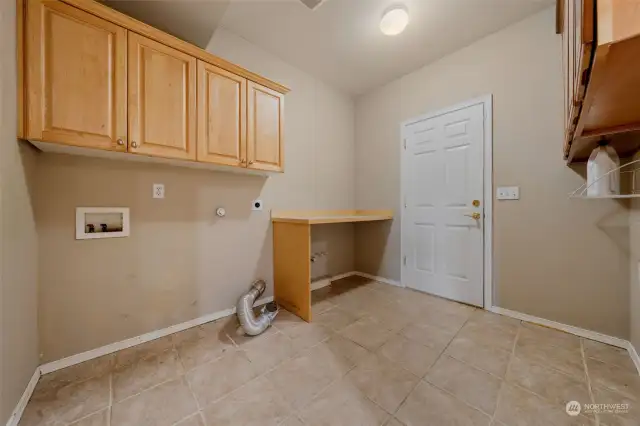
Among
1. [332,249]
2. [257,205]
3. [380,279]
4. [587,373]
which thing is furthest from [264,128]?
[587,373]

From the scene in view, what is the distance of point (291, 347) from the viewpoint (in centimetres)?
167

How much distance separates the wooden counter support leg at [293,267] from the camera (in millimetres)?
2070

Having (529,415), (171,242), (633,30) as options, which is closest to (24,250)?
(171,242)

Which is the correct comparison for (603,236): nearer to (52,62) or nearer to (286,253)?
(286,253)

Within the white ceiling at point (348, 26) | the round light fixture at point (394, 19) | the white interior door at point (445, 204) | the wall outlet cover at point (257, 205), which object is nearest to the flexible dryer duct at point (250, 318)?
the wall outlet cover at point (257, 205)

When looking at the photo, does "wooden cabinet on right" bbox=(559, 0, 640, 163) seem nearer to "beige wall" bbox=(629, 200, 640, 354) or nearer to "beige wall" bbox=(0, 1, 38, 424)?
"beige wall" bbox=(629, 200, 640, 354)

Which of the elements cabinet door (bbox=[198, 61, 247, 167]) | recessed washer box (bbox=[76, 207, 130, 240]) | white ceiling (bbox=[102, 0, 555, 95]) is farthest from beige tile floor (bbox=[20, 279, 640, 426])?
white ceiling (bbox=[102, 0, 555, 95])

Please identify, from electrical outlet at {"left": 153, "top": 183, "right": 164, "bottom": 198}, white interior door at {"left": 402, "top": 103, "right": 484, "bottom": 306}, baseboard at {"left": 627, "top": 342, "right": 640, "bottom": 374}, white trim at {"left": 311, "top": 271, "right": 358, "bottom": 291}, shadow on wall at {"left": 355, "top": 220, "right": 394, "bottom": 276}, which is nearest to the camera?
baseboard at {"left": 627, "top": 342, "right": 640, "bottom": 374}

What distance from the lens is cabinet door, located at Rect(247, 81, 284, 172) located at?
2018 mm

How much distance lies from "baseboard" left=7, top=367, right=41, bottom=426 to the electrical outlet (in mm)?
1209

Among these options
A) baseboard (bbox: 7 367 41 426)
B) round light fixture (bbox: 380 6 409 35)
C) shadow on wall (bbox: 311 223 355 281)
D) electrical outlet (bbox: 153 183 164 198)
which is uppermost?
round light fixture (bbox: 380 6 409 35)

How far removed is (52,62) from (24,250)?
995mm

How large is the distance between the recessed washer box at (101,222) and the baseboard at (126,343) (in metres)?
0.76

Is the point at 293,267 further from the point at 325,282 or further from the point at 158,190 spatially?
the point at 158,190
